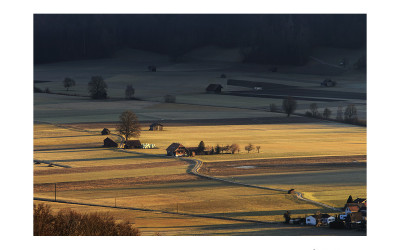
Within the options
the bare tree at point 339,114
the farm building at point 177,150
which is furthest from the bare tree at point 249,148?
the bare tree at point 339,114

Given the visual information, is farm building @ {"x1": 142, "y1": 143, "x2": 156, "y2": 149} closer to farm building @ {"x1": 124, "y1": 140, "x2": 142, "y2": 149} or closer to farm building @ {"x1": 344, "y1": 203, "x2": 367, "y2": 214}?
farm building @ {"x1": 124, "y1": 140, "x2": 142, "y2": 149}

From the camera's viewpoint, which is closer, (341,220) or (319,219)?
(341,220)

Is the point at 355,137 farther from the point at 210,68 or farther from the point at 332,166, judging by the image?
the point at 210,68

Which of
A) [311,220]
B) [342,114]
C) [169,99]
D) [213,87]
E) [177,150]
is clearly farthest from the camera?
[213,87]

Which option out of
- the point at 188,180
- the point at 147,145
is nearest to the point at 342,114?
the point at 147,145

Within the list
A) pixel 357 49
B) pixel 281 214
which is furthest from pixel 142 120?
pixel 357 49

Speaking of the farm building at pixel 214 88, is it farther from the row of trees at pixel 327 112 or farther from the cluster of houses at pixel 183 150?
the cluster of houses at pixel 183 150

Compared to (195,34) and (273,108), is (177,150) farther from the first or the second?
(195,34)
